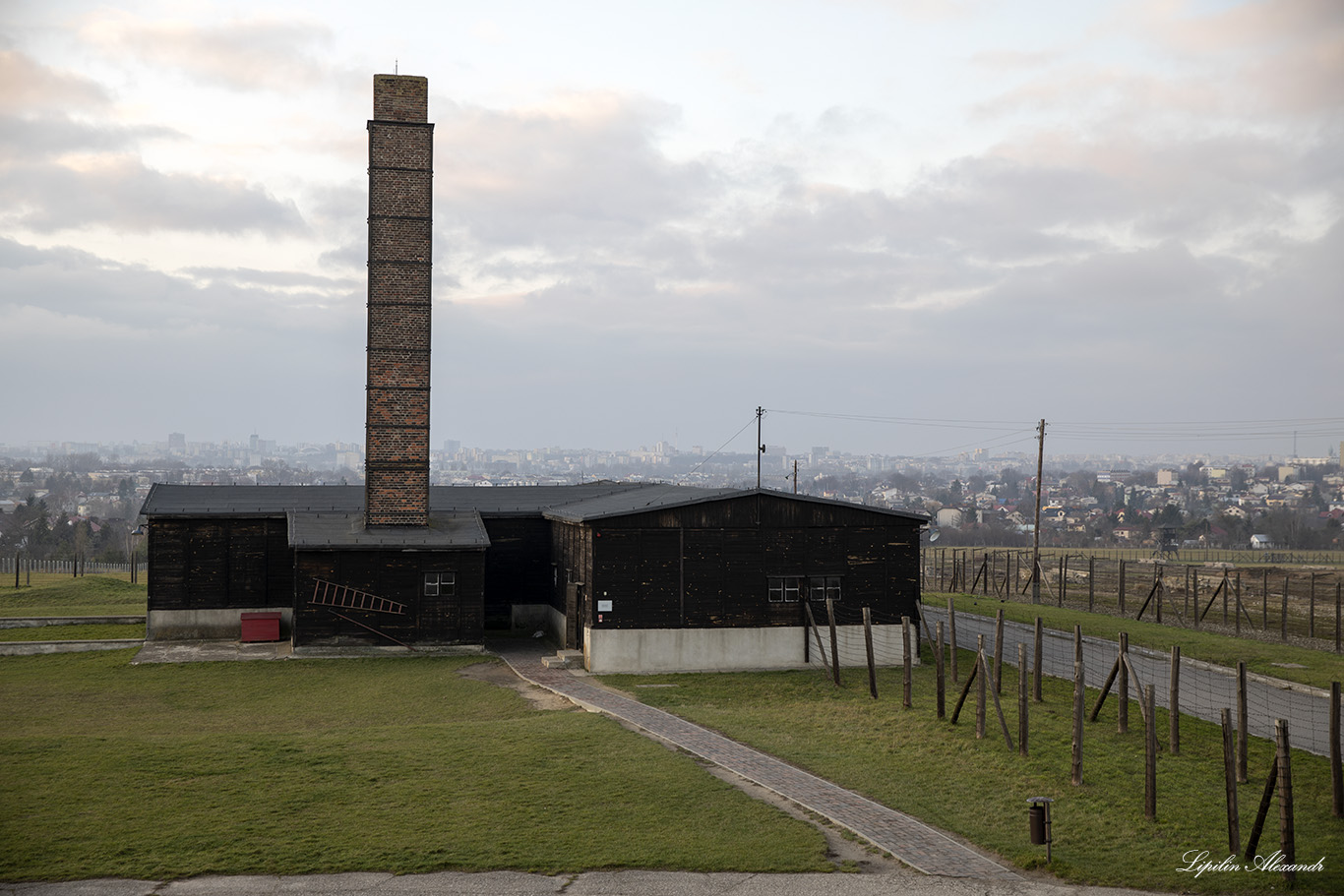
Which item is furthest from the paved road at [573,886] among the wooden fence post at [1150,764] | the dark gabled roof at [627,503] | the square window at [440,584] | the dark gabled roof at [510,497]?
the dark gabled roof at [510,497]

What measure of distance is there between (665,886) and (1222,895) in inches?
271

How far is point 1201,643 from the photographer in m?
31.8

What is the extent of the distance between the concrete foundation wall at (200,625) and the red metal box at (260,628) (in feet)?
2.77

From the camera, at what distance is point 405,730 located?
19969 mm

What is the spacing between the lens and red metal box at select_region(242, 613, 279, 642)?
31578mm

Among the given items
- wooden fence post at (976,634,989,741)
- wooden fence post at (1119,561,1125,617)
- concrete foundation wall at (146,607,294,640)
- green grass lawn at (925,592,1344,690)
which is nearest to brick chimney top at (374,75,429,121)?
concrete foundation wall at (146,607,294,640)

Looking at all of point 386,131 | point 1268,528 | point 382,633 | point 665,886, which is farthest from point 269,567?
point 1268,528

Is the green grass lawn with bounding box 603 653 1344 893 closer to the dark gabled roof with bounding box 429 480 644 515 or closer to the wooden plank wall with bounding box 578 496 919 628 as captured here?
the wooden plank wall with bounding box 578 496 919 628

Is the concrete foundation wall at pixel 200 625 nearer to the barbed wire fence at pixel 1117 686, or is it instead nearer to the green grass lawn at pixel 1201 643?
the barbed wire fence at pixel 1117 686

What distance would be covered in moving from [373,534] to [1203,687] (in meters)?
23.7

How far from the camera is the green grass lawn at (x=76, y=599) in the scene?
39656 millimetres

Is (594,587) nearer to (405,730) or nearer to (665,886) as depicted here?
(405,730)

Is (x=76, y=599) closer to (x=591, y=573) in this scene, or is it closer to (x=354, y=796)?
(x=591, y=573)

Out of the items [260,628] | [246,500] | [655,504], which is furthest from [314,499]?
[655,504]
